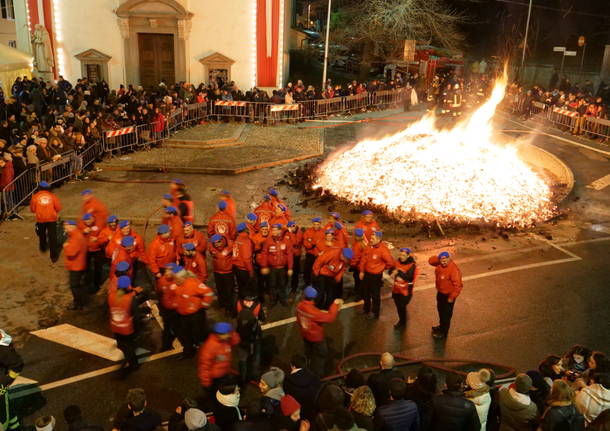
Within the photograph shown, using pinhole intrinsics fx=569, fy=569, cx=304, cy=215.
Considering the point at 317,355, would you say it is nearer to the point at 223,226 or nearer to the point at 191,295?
the point at 191,295

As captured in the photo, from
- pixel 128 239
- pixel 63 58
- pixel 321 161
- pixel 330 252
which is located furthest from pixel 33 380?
pixel 63 58

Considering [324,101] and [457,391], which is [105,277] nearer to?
[457,391]

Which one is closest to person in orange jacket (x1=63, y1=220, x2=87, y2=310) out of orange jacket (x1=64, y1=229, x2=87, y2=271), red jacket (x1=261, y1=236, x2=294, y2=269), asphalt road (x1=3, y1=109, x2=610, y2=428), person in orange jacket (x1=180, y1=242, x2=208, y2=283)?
orange jacket (x1=64, y1=229, x2=87, y2=271)

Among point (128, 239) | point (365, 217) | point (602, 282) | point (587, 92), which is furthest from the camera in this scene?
point (587, 92)

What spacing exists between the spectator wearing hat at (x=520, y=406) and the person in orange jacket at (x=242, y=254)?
4.69m

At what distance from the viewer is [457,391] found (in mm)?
5898

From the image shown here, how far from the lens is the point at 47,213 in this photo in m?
11.4

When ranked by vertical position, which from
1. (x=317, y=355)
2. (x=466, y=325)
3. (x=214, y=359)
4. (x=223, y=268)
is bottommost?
(x=466, y=325)

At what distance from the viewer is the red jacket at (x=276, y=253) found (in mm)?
9789

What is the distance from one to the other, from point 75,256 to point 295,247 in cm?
379

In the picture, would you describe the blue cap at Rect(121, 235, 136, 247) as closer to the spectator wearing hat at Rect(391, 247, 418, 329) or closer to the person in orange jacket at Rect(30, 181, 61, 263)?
the person in orange jacket at Rect(30, 181, 61, 263)

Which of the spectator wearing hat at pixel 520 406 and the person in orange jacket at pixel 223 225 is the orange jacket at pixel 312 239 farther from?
the spectator wearing hat at pixel 520 406

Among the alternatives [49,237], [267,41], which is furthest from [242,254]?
[267,41]

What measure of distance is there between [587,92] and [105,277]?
26837 mm
